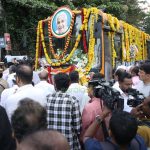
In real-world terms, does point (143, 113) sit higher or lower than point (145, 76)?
lower

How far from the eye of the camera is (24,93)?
4980 millimetres

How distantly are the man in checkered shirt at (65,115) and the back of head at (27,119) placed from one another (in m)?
1.37

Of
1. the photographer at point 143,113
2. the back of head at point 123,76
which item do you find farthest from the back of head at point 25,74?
the photographer at point 143,113

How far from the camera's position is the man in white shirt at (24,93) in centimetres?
493

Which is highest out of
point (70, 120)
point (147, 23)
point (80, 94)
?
point (147, 23)

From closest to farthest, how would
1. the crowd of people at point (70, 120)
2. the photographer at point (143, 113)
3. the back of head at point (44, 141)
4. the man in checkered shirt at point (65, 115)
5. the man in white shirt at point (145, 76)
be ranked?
the back of head at point (44, 141) < the crowd of people at point (70, 120) < the photographer at point (143, 113) < the man in checkered shirt at point (65, 115) < the man in white shirt at point (145, 76)

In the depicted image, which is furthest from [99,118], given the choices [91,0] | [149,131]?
[91,0]

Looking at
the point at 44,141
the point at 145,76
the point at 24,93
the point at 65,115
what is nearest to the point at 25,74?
the point at 24,93

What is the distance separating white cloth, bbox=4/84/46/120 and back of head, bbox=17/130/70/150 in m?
2.64

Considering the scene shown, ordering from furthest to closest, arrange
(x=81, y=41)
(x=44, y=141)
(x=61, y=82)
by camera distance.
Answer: (x=81, y=41) → (x=61, y=82) → (x=44, y=141)

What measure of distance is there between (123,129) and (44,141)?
124 cm

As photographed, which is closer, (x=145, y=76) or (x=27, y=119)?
(x=27, y=119)

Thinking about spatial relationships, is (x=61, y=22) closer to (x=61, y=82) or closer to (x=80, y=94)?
(x=80, y=94)

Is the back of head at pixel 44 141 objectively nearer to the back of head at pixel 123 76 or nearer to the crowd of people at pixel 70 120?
the crowd of people at pixel 70 120
